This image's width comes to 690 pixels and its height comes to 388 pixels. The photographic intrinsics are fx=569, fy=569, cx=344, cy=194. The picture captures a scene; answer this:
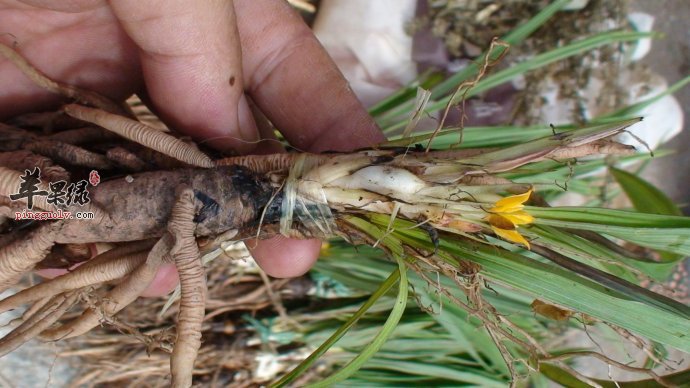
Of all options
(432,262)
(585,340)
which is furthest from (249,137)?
(585,340)

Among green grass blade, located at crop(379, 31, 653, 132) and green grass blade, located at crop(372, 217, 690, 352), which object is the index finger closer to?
green grass blade, located at crop(379, 31, 653, 132)

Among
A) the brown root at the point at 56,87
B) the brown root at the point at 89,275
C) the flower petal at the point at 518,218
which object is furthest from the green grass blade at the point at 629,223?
the brown root at the point at 56,87

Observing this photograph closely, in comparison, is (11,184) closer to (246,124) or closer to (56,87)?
(56,87)

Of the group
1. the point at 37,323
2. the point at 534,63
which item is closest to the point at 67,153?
the point at 37,323

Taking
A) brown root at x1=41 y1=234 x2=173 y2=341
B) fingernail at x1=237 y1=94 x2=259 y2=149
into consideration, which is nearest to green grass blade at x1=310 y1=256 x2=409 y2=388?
brown root at x1=41 y1=234 x2=173 y2=341

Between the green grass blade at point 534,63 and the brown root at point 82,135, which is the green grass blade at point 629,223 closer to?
the green grass blade at point 534,63

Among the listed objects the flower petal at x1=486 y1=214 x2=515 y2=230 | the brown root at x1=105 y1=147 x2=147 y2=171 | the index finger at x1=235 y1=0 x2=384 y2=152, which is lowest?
the flower petal at x1=486 y1=214 x2=515 y2=230

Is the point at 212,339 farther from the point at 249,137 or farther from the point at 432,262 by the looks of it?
the point at 432,262
